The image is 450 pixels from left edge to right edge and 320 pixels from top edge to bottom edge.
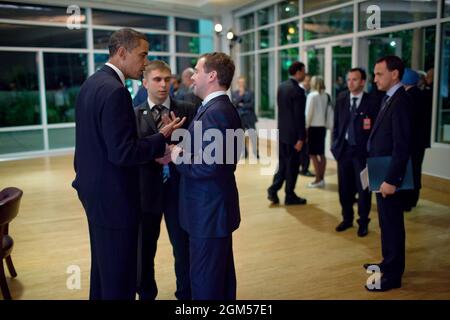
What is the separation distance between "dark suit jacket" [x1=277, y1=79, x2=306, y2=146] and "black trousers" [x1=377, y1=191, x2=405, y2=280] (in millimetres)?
2283

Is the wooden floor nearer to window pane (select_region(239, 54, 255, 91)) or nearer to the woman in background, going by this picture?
the woman in background

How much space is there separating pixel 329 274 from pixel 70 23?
9003 mm

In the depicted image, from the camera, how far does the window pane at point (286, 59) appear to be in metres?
10.0

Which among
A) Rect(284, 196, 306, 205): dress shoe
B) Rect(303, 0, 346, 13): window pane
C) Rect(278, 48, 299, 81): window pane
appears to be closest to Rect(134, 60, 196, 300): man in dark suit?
Rect(284, 196, 306, 205): dress shoe

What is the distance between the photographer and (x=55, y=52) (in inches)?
397

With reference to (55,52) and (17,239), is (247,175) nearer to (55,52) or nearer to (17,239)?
(17,239)

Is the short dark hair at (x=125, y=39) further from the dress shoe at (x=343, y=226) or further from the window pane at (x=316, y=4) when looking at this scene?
the window pane at (x=316, y=4)

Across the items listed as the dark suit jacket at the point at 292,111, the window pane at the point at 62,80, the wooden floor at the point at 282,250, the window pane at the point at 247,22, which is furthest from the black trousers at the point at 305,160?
the window pane at the point at 62,80

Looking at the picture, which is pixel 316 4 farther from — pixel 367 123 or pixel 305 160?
pixel 367 123

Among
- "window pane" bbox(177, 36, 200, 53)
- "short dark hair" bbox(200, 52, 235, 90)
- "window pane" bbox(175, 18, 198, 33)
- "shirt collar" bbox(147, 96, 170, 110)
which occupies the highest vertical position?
"window pane" bbox(175, 18, 198, 33)

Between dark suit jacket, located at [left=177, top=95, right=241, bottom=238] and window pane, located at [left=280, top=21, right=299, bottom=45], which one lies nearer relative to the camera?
dark suit jacket, located at [left=177, top=95, right=241, bottom=238]

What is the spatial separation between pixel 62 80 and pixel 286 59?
546 cm

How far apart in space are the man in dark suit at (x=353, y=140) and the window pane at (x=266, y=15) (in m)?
6.85

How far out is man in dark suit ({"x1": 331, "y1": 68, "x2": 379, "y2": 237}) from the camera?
4.12 m
